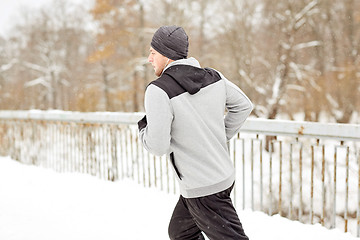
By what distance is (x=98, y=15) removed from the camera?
22.9 meters

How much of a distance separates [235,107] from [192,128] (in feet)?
1.22

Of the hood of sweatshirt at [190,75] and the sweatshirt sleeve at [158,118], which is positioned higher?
the hood of sweatshirt at [190,75]

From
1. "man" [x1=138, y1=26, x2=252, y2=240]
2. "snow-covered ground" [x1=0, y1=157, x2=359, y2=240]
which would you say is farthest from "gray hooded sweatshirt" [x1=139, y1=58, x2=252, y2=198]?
"snow-covered ground" [x1=0, y1=157, x2=359, y2=240]

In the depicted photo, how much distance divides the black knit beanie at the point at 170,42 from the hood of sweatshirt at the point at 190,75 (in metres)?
0.05

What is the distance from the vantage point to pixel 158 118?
5.69 ft

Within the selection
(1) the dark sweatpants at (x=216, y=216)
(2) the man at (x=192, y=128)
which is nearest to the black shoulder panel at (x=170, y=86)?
(2) the man at (x=192, y=128)

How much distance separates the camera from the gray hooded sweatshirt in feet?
5.78

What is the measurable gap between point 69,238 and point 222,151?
224 centimetres

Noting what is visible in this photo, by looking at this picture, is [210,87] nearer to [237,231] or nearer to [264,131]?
[237,231]

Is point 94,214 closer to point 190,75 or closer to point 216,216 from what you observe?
point 216,216

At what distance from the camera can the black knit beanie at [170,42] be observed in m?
1.88

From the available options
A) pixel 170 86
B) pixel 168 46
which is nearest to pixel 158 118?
pixel 170 86

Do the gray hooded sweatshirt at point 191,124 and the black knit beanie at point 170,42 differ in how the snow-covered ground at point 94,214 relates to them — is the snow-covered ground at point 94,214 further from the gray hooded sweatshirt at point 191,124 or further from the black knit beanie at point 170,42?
the black knit beanie at point 170,42

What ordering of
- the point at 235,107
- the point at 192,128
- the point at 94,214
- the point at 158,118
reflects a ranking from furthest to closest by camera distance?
the point at 94,214, the point at 235,107, the point at 192,128, the point at 158,118
